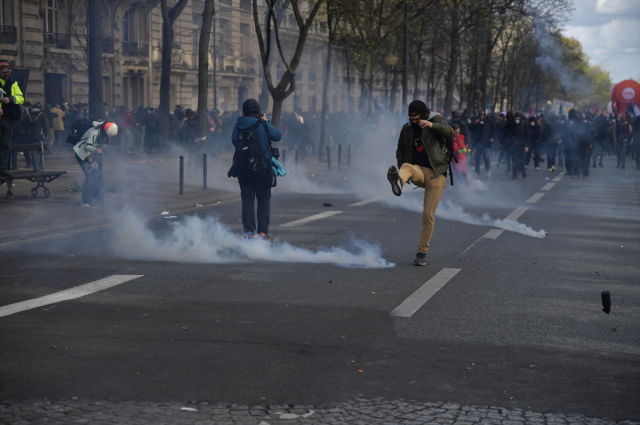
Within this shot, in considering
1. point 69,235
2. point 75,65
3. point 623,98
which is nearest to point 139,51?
point 75,65

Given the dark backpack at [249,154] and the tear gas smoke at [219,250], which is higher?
the dark backpack at [249,154]

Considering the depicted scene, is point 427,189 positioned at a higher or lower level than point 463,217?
higher

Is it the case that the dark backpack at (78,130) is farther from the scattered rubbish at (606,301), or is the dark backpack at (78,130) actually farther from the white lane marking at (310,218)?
the scattered rubbish at (606,301)

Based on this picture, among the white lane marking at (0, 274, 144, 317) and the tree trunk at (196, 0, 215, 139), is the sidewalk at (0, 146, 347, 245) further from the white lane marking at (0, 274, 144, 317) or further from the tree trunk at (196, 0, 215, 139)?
the white lane marking at (0, 274, 144, 317)

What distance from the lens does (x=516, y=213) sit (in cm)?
1486

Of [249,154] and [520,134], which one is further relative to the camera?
[520,134]

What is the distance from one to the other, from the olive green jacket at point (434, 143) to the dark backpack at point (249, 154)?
183 cm

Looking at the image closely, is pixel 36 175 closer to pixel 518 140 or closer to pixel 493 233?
pixel 493 233

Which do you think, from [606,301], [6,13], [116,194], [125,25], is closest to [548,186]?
[116,194]

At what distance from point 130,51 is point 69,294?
37592 millimetres

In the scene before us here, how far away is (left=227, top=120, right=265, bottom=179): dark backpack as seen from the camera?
10125 mm

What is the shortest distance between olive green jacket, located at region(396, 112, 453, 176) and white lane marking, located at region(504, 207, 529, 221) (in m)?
5.15

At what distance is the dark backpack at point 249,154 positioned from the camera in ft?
33.2

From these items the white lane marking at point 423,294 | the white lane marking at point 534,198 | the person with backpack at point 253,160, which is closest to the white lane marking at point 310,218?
the person with backpack at point 253,160
